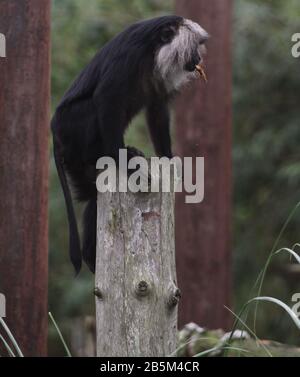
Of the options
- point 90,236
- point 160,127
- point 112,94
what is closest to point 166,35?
point 112,94

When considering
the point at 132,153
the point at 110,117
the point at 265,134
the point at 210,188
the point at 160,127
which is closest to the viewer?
the point at 132,153

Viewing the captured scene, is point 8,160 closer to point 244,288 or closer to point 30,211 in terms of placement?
point 30,211

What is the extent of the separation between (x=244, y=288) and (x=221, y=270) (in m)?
2.49

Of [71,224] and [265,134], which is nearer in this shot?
[71,224]

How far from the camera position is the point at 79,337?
5.18m

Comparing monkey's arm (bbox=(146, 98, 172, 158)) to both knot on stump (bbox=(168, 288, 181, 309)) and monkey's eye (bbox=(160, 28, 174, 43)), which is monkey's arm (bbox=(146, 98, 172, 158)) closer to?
monkey's eye (bbox=(160, 28, 174, 43))

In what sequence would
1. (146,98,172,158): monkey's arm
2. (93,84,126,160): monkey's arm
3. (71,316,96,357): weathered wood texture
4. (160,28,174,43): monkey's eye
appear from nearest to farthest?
1. (93,84,126,160): monkey's arm
2. (160,28,174,43): monkey's eye
3. (146,98,172,158): monkey's arm
4. (71,316,96,357): weathered wood texture

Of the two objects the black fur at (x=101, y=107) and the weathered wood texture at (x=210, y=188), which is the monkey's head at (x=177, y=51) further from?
the weathered wood texture at (x=210, y=188)

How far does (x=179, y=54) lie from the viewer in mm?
4125

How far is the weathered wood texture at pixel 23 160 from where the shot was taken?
3.74 meters

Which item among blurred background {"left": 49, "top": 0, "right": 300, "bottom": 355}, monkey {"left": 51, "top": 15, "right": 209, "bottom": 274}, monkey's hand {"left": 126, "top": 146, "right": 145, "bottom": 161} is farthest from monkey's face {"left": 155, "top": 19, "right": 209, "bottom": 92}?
blurred background {"left": 49, "top": 0, "right": 300, "bottom": 355}

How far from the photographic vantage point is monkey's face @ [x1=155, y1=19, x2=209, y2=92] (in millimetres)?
4016

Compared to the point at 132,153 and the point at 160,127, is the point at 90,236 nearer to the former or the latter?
the point at 132,153

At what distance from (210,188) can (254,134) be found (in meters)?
2.44
